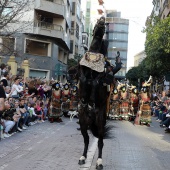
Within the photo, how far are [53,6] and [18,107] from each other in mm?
26602

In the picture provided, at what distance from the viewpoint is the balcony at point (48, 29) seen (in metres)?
38.3

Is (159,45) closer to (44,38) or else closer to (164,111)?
(164,111)

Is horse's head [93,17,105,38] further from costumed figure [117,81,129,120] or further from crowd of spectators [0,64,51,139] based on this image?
costumed figure [117,81,129,120]

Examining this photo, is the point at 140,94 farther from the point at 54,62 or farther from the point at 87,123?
the point at 54,62

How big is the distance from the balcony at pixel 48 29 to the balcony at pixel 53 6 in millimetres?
1402

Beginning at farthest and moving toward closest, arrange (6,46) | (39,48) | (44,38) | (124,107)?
1. (39,48)
2. (44,38)
3. (124,107)
4. (6,46)

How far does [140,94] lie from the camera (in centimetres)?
2064

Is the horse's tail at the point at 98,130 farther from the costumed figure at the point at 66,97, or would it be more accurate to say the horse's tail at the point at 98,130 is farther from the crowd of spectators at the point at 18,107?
the costumed figure at the point at 66,97

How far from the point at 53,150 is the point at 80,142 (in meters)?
1.92

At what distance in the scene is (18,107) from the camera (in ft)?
48.9

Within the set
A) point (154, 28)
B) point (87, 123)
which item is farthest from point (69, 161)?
point (154, 28)

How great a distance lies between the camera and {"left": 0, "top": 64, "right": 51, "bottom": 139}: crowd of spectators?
41.3 ft

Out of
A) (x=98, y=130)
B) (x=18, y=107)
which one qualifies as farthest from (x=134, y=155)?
(x=18, y=107)

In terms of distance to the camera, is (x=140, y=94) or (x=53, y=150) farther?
(x=140, y=94)
